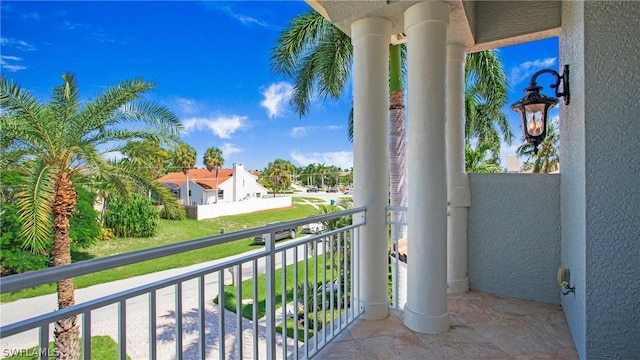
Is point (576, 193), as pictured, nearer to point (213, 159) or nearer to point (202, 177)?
point (202, 177)

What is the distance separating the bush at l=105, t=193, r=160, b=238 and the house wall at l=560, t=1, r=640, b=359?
1802 centimetres

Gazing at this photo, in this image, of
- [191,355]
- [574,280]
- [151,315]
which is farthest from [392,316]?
[191,355]

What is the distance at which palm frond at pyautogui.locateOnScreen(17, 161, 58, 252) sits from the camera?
531 centimetres

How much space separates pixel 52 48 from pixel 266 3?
663 inches

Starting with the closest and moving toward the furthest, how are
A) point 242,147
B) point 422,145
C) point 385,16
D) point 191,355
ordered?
point 422,145
point 385,16
point 191,355
point 242,147

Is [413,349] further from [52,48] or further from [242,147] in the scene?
[242,147]

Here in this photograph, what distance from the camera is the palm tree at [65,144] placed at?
554cm

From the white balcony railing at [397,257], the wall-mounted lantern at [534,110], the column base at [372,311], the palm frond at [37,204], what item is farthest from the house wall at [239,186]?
the wall-mounted lantern at [534,110]

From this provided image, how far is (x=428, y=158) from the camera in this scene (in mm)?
2479

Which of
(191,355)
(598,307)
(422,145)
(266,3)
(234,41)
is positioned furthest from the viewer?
(234,41)

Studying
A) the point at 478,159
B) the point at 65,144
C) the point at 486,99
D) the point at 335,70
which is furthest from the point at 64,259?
the point at 478,159

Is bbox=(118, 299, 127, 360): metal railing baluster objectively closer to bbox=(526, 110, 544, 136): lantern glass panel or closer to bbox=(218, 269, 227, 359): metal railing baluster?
bbox=(218, 269, 227, 359): metal railing baluster

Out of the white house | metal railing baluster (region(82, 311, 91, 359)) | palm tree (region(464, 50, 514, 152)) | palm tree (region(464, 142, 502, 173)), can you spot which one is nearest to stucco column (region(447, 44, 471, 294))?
metal railing baluster (region(82, 311, 91, 359))

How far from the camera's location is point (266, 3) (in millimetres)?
28703
